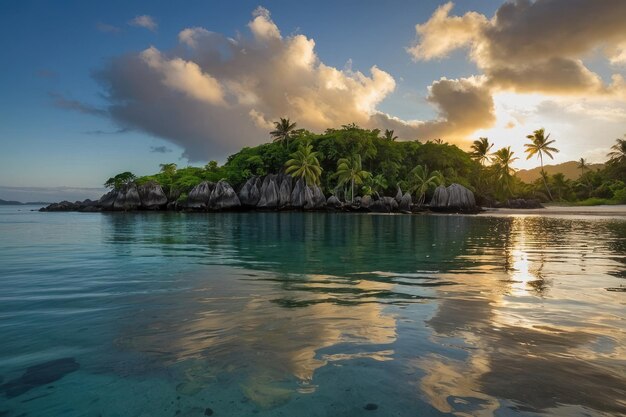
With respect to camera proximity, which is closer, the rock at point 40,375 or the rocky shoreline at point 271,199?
the rock at point 40,375

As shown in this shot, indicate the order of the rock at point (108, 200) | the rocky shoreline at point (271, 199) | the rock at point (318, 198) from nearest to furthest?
the rocky shoreline at point (271, 199), the rock at point (318, 198), the rock at point (108, 200)

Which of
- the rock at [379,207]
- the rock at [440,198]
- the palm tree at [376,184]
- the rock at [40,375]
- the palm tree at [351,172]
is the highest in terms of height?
the palm tree at [351,172]

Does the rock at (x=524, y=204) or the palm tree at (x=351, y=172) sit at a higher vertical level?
the palm tree at (x=351, y=172)

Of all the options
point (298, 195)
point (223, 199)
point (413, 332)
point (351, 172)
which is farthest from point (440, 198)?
point (413, 332)

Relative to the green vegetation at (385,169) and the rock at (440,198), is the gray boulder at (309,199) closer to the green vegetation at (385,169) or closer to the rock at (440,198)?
the green vegetation at (385,169)

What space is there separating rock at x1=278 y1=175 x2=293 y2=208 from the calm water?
5881 centimetres

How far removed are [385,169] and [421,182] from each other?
798cm

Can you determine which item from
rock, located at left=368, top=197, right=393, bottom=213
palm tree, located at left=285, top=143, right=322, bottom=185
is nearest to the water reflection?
rock, located at left=368, top=197, right=393, bottom=213

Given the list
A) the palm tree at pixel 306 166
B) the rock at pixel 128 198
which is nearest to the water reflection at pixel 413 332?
the palm tree at pixel 306 166

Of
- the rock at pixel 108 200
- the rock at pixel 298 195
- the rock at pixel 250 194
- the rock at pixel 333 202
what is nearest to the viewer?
the rock at pixel 333 202

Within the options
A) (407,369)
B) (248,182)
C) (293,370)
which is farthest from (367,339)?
(248,182)

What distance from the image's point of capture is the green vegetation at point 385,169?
69375mm

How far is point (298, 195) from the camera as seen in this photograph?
68938 millimetres

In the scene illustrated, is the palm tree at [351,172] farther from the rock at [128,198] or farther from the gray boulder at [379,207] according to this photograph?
the rock at [128,198]
